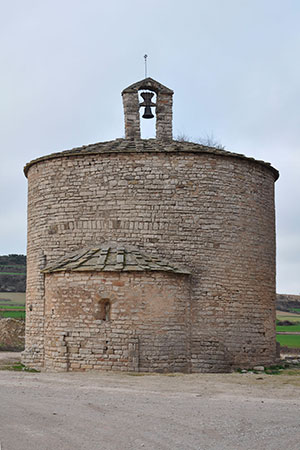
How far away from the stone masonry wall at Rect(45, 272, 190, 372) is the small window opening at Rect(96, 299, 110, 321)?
0.03m

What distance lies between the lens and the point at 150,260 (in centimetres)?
1544

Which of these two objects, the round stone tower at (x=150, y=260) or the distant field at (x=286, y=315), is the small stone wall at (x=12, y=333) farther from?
the distant field at (x=286, y=315)

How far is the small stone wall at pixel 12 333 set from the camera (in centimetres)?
2580

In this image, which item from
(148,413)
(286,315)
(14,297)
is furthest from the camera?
(14,297)

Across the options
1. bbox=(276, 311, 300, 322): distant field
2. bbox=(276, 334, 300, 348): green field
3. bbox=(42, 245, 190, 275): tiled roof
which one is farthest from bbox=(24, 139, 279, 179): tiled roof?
bbox=(276, 311, 300, 322): distant field

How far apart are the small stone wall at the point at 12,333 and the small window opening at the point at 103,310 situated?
11416mm

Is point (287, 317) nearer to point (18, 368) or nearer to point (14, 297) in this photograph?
point (14, 297)

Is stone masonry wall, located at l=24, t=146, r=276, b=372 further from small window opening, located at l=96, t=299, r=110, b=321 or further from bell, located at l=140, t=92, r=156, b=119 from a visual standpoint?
bell, located at l=140, t=92, r=156, b=119

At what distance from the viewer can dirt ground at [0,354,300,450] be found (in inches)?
298

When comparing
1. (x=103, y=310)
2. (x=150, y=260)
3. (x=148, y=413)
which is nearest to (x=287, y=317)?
(x=150, y=260)

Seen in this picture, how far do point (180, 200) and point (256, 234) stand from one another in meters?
2.43

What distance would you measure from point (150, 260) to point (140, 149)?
2941 millimetres

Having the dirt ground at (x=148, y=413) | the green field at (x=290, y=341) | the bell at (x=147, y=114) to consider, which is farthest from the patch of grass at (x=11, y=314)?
the dirt ground at (x=148, y=413)

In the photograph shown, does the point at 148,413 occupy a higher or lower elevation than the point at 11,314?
lower
